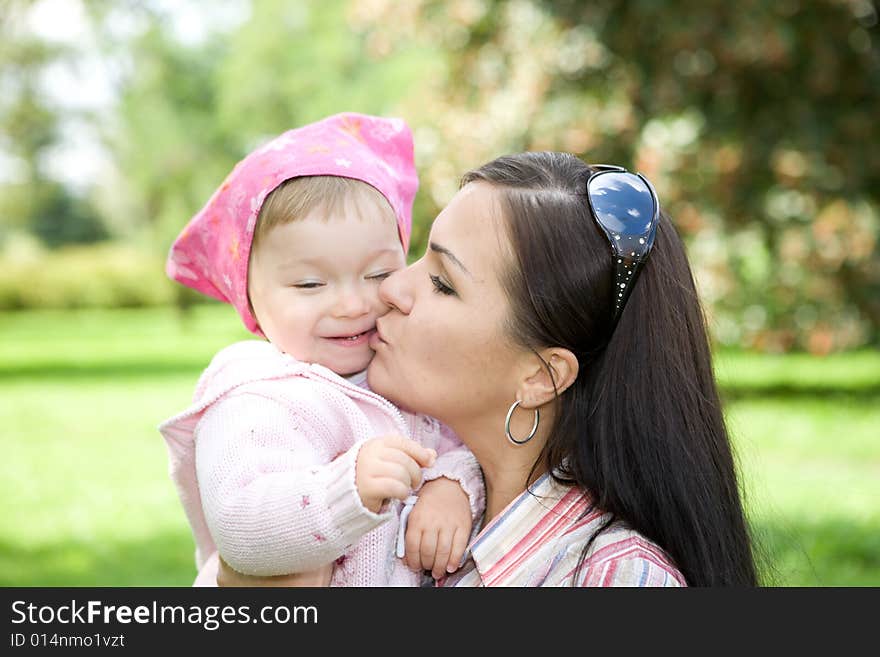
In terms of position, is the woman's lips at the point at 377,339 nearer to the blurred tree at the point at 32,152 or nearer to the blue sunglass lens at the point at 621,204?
the blue sunglass lens at the point at 621,204

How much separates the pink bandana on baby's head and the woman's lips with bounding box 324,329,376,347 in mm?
276

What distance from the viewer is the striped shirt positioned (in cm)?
222

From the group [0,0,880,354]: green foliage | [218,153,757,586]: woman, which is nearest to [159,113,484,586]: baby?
[218,153,757,586]: woman

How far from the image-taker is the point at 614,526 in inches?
91.6

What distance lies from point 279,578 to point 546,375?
738 millimetres

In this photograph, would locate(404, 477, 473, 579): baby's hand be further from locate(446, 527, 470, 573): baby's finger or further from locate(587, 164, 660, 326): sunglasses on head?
locate(587, 164, 660, 326): sunglasses on head

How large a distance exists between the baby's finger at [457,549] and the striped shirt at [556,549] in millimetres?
26

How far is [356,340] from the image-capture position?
2580mm

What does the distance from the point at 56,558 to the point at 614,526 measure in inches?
258

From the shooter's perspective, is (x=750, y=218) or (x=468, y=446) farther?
(x=750, y=218)

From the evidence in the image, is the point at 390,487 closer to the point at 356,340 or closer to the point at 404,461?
the point at 404,461

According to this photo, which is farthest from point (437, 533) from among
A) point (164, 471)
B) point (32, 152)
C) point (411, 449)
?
point (32, 152)

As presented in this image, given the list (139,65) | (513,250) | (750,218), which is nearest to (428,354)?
(513,250)

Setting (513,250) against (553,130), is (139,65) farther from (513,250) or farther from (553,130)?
(513,250)
